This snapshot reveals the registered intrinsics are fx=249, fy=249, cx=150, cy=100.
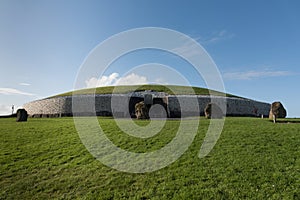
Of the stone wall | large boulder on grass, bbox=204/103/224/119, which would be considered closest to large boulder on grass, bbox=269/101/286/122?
large boulder on grass, bbox=204/103/224/119

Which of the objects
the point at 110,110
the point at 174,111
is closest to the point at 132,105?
the point at 110,110

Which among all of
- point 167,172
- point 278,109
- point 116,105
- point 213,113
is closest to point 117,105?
point 116,105

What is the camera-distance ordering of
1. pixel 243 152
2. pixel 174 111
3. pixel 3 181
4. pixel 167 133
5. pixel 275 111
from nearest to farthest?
pixel 3 181, pixel 243 152, pixel 167 133, pixel 275 111, pixel 174 111

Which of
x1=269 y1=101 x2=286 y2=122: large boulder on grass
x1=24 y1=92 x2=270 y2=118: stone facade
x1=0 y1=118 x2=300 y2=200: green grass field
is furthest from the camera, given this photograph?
x1=24 y1=92 x2=270 y2=118: stone facade

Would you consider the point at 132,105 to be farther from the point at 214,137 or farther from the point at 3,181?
the point at 3,181

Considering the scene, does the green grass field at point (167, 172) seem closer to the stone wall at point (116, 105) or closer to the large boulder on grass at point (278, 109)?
the large boulder on grass at point (278, 109)

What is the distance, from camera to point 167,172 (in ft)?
35.6

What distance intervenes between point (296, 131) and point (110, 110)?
28252mm

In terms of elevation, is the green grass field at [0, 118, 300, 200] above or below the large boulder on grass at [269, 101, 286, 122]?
below

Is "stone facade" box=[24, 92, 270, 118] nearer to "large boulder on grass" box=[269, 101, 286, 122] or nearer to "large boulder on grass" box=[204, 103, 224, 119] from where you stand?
"large boulder on grass" box=[204, 103, 224, 119]

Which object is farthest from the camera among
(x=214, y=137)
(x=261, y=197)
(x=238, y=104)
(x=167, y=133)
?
(x=238, y=104)

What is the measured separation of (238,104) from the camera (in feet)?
142

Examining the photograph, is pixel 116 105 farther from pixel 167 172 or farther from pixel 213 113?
pixel 167 172

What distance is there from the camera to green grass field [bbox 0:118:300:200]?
30.0 feet
